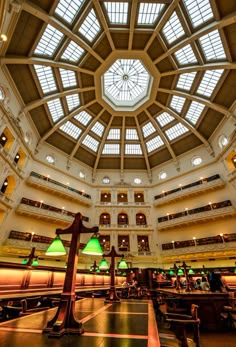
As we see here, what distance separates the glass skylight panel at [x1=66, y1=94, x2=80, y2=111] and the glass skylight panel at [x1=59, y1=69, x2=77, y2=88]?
1276 millimetres

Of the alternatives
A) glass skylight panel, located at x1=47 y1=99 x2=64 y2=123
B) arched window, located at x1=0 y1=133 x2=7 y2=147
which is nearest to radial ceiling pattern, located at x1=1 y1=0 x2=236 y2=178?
glass skylight panel, located at x1=47 y1=99 x2=64 y2=123

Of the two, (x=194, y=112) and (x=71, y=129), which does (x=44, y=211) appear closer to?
(x=71, y=129)

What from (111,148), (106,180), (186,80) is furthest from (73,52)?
(106,180)

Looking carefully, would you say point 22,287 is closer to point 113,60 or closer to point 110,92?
point 113,60

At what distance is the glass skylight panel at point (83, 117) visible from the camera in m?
22.0

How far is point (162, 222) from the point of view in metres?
21.8

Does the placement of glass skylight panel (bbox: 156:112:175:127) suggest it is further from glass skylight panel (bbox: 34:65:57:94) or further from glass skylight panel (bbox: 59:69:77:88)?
glass skylight panel (bbox: 34:65:57:94)

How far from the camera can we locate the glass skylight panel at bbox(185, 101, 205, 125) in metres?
20.1

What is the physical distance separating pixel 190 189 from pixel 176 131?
7539 mm

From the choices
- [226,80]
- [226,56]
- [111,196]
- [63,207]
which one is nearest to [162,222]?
[111,196]

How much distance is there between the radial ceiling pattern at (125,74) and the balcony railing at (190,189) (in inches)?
180

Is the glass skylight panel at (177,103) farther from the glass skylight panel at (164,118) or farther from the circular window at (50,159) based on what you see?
the circular window at (50,159)

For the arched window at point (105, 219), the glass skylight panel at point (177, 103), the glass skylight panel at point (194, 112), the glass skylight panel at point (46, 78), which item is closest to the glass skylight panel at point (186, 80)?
the glass skylight panel at point (177, 103)

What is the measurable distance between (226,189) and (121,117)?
14.9 meters
